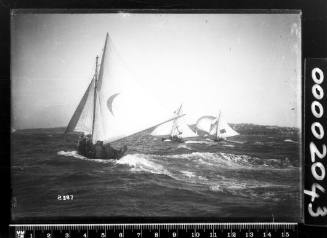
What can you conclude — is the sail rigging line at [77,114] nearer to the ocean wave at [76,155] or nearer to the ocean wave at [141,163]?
the ocean wave at [76,155]

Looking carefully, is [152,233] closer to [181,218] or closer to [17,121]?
[181,218]

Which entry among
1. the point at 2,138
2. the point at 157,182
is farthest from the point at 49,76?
the point at 157,182

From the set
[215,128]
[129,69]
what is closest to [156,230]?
[215,128]

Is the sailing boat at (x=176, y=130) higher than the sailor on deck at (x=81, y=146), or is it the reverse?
the sailing boat at (x=176, y=130)

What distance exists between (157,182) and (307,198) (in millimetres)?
774

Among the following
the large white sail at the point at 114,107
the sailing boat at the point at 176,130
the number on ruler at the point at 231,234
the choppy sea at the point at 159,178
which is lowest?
the number on ruler at the point at 231,234

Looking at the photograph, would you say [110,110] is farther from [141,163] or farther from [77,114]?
[141,163]

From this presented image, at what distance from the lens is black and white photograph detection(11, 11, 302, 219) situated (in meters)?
2.19

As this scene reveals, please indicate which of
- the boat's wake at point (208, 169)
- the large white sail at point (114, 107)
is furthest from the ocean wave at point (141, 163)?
the large white sail at point (114, 107)

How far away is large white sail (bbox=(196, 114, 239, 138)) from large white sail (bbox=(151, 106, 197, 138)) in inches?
2.2

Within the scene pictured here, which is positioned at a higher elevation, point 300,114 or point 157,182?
point 300,114

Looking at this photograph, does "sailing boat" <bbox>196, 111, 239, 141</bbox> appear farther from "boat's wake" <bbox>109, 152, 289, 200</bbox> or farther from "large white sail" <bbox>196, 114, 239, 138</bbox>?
"boat's wake" <bbox>109, 152, 289, 200</bbox>

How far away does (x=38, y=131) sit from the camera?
7.21ft

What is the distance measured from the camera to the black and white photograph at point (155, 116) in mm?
2188
